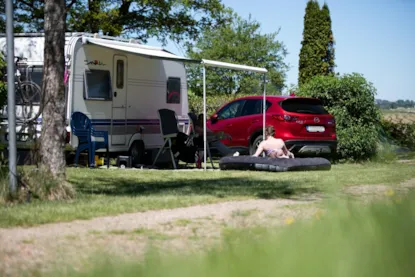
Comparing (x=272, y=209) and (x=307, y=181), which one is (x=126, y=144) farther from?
(x=272, y=209)

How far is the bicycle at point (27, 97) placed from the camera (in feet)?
49.2

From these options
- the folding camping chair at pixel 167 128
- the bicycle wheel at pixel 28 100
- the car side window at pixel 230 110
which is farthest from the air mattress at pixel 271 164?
the bicycle wheel at pixel 28 100

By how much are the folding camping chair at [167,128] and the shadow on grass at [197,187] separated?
3.19 m

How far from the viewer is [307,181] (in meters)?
12.3

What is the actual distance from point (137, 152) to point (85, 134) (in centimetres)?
203

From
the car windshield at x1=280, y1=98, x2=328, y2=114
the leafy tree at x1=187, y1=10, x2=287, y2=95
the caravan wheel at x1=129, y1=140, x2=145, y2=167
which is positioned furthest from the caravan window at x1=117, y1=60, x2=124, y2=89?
the leafy tree at x1=187, y1=10, x2=287, y2=95

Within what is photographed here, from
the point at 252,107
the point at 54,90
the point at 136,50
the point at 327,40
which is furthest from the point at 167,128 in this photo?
the point at 327,40

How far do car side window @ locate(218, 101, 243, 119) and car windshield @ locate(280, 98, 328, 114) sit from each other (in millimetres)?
1356

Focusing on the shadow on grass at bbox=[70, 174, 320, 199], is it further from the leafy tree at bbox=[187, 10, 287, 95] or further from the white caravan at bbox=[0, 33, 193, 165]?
the leafy tree at bbox=[187, 10, 287, 95]

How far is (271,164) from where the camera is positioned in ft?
48.1

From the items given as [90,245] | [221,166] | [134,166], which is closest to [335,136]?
[221,166]

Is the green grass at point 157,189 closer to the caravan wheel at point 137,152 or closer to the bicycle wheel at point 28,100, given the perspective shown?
the bicycle wheel at point 28,100

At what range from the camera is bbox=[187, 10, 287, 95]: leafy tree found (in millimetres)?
45188

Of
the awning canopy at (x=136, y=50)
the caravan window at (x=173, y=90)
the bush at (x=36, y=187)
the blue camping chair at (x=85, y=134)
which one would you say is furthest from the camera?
the caravan window at (x=173, y=90)
